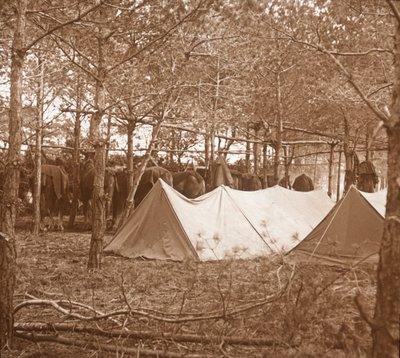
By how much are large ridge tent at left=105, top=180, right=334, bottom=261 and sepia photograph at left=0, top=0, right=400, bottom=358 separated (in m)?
0.03

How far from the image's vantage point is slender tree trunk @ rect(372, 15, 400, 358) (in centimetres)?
306

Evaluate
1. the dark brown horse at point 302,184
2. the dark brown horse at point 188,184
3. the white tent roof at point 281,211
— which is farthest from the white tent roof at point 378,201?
the dark brown horse at point 302,184

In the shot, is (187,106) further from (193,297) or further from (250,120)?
(193,297)

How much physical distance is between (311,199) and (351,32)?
4.69 meters

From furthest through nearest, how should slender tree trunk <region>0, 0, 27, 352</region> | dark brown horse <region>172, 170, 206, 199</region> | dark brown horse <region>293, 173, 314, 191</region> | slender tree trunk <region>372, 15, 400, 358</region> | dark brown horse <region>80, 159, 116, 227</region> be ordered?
dark brown horse <region>293, 173, 314, 191</region>, dark brown horse <region>172, 170, 206, 199</region>, dark brown horse <region>80, 159, 116, 227</region>, slender tree trunk <region>0, 0, 27, 352</region>, slender tree trunk <region>372, 15, 400, 358</region>

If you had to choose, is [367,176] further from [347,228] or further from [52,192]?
[52,192]

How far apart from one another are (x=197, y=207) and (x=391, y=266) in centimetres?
836

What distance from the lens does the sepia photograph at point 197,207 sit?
4.28m

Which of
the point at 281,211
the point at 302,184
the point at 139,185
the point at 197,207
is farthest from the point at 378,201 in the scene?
the point at 302,184

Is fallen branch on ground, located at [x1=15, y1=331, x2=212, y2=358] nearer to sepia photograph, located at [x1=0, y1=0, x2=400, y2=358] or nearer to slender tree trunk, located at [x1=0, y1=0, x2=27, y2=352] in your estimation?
sepia photograph, located at [x1=0, y1=0, x2=400, y2=358]

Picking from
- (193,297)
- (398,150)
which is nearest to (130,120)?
(193,297)

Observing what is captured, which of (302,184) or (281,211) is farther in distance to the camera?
(302,184)

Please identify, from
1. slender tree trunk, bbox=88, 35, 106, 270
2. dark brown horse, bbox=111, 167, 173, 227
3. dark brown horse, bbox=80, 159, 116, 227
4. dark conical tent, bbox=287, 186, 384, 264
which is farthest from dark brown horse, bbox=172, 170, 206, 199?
slender tree trunk, bbox=88, 35, 106, 270

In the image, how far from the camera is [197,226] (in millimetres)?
10938
